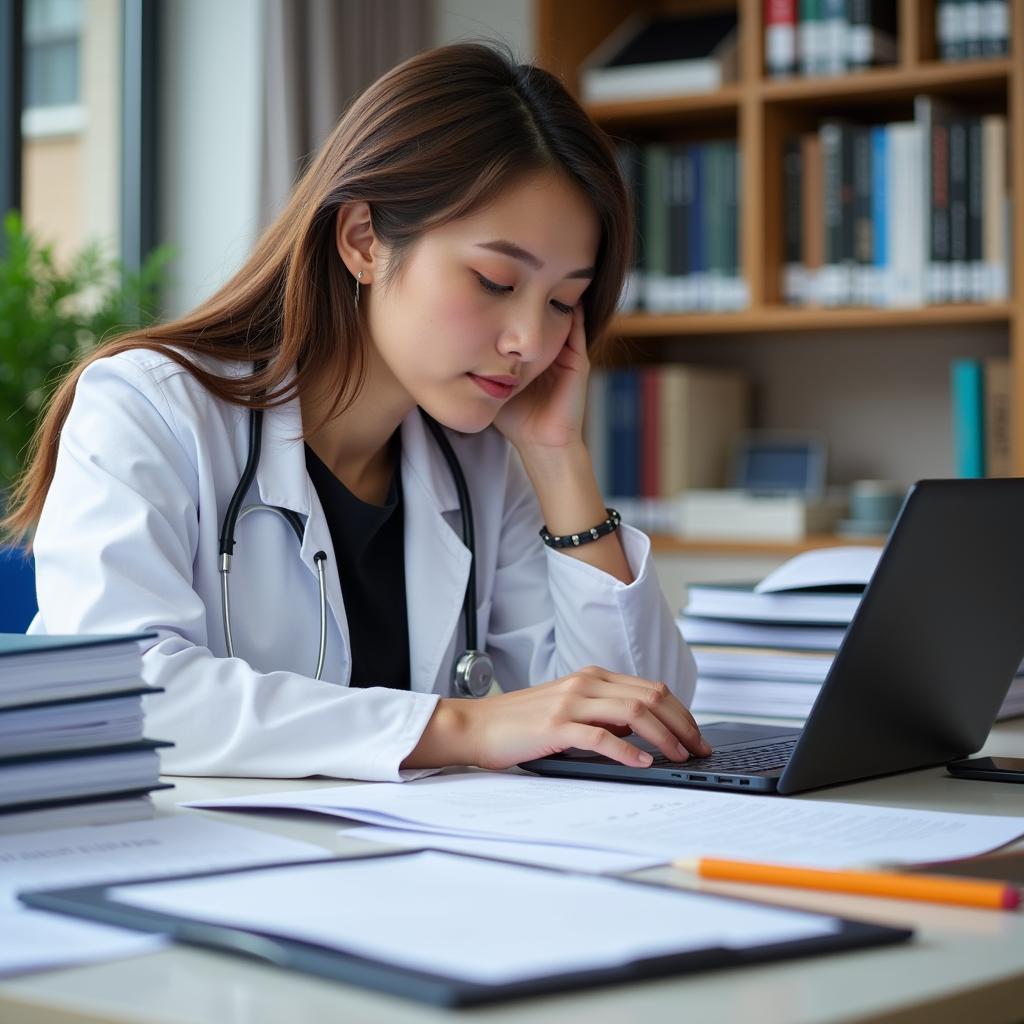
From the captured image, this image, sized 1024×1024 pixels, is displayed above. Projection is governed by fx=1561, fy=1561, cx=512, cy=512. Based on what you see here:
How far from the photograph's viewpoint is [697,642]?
1606mm

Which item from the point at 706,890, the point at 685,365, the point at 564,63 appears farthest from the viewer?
the point at 685,365

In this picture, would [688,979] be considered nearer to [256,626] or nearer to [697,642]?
[256,626]

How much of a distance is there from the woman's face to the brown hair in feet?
0.07

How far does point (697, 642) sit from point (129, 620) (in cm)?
62

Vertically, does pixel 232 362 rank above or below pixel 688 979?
above

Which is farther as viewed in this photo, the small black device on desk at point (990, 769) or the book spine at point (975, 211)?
the book spine at point (975, 211)

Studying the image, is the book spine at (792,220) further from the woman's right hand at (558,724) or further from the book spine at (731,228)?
the woman's right hand at (558,724)

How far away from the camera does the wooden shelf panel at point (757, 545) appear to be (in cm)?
308

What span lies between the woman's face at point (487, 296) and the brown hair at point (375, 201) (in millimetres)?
22

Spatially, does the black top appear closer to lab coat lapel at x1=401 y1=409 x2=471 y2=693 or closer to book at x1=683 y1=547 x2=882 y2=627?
lab coat lapel at x1=401 y1=409 x2=471 y2=693

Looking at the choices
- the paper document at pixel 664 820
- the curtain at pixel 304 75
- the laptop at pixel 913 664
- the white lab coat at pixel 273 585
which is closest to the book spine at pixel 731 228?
the curtain at pixel 304 75

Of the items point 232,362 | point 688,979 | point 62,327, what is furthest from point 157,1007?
point 62,327

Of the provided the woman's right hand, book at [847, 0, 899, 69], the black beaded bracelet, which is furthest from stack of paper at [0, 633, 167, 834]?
book at [847, 0, 899, 69]

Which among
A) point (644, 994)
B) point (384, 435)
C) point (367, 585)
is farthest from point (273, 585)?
point (644, 994)
